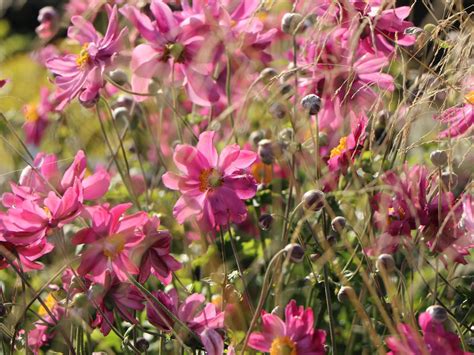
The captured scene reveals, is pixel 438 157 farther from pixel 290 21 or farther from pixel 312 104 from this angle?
pixel 290 21

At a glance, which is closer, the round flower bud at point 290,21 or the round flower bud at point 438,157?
the round flower bud at point 438,157

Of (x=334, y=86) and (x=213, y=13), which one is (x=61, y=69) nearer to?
(x=213, y=13)

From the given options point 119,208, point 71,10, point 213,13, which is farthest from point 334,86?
point 71,10

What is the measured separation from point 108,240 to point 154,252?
0.05 m

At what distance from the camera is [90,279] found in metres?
1.02

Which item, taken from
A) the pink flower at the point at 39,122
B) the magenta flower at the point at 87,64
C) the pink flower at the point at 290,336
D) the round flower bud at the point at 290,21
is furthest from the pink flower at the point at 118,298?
the pink flower at the point at 39,122

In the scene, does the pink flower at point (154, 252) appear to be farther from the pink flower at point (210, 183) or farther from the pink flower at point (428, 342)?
the pink flower at point (428, 342)

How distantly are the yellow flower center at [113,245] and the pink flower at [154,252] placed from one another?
0.02 m

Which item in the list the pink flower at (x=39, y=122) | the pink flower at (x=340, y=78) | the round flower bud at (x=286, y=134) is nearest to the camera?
the pink flower at (x=340, y=78)

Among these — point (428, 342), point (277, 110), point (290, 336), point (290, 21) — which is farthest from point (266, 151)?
point (428, 342)

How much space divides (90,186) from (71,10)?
3.34 ft

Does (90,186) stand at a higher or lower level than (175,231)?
higher

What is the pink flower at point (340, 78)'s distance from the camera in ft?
3.43

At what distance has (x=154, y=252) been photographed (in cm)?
98
